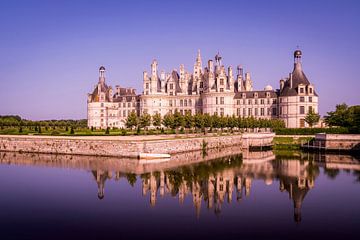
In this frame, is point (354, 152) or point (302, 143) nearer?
point (354, 152)

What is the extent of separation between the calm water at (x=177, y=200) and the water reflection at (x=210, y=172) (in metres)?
0.06

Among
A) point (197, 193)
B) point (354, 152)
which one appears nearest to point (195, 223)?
point (197, 193)

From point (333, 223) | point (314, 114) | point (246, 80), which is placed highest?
point (246, 80)

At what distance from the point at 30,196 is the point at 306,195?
1403 centimetres

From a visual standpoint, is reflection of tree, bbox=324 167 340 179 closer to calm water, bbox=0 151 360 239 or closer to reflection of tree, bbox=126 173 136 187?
calm water, bbox=0 151 360 239

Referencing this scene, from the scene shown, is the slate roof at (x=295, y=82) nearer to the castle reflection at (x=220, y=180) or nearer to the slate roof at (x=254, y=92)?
the slate roof at (x=254, y=92)

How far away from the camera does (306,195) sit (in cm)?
2047

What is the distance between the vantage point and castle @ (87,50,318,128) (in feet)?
195

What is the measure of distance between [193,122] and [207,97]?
533 inches

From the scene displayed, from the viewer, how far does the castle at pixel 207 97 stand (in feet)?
195

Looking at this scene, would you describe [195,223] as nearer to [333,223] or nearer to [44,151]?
[333,223]

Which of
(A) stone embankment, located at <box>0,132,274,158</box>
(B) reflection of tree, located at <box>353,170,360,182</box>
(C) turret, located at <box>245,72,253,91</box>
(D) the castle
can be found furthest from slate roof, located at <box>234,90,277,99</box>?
(B) reflection of tree, located at <box>353,170,360,182</box>

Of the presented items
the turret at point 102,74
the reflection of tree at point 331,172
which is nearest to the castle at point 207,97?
the turret at point 102,74

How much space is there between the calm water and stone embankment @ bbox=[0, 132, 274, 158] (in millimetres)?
1928
